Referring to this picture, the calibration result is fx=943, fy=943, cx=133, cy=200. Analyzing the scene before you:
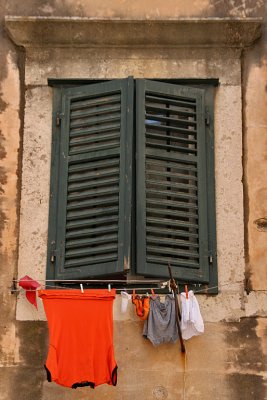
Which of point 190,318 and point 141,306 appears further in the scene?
point 141,306

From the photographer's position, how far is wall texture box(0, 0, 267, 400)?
31.4 ft

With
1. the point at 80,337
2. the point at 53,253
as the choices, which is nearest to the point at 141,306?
the point at 80,337

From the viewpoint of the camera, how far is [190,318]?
9.46 meters

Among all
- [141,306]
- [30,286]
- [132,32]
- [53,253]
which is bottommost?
[141,306]

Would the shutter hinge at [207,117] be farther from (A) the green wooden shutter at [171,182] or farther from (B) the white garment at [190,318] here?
(B) the white garment at [190,318]

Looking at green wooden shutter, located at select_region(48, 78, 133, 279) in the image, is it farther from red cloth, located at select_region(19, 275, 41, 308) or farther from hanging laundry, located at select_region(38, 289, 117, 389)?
hanging laundry, located at select_region(38, 289, 117, 389)

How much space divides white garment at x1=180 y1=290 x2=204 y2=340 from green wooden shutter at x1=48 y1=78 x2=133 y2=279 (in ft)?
2.40

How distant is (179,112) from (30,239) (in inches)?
84.9

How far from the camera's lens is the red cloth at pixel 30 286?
31.8 ft

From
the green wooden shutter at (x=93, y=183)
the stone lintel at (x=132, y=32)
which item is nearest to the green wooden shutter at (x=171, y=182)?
the green wooden shutter at (x=93, y=183)

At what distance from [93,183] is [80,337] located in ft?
6.12

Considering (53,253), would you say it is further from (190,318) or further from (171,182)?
(190,318)

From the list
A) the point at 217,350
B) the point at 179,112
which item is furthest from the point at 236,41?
the point at 217,350

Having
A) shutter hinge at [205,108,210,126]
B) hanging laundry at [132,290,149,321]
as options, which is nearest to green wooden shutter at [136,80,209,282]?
shutter hinge at [205,108,210,126]
